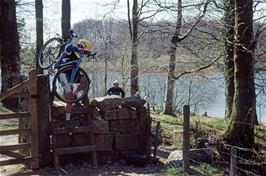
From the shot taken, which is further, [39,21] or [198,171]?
[39,21]

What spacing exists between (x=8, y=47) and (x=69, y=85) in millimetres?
7593

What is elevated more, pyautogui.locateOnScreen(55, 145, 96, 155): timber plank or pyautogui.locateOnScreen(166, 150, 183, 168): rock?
pyautogui.locateOnScreen(55, 145, 96, 155): timber plank

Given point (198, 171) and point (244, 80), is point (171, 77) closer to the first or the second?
point (244, 80)

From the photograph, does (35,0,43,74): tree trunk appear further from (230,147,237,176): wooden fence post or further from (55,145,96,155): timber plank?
(230,147,237,176): wooden fence post

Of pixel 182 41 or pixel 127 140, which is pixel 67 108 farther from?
pixel 182 41

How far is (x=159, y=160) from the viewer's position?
8.91 metres

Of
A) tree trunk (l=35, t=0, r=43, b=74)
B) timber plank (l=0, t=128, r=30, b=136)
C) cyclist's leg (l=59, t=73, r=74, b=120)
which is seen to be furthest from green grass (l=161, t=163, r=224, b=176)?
tree trunk (l=35, t=0, r=43, b=74)

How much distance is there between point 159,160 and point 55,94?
2592mm

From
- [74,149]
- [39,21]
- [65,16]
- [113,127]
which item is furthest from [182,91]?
[74,149]

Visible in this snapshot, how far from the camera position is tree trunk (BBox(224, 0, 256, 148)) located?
31.8 feet

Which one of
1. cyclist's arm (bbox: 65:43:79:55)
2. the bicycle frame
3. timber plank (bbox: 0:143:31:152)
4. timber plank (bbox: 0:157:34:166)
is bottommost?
timber plank (bbox: 0:157:34:166)

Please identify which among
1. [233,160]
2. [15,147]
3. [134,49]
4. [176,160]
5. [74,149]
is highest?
[134,49]

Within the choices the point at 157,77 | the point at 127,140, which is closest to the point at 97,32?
the point at 157,77

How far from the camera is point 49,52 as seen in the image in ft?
28.4
